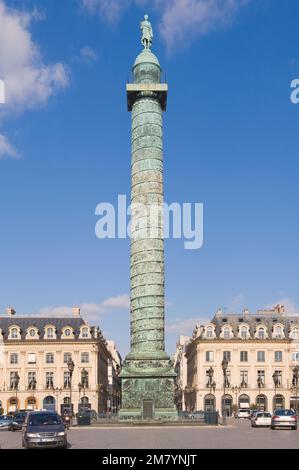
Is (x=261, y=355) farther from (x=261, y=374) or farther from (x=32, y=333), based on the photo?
(x=32, y=333)

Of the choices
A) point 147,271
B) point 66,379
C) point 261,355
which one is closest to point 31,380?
point 66,379

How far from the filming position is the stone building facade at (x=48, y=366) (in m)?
82.1

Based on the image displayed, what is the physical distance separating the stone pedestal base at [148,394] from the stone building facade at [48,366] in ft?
119

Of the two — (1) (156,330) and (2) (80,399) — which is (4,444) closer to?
(1) (156,330)

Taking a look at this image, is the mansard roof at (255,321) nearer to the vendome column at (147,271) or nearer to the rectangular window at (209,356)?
the rectangular window at (209,356)

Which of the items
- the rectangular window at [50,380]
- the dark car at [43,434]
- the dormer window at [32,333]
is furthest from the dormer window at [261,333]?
the dark car at [43,434]

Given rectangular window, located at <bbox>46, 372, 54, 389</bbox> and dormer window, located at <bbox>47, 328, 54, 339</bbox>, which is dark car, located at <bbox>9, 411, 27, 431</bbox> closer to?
rectangular window, located at <bbox>46, 372, 54, 389</bbox>

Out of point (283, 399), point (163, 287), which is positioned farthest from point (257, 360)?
point (163, 287)

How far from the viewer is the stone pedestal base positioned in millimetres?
44344

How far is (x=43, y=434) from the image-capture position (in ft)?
75.5

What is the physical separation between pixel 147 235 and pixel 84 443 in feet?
70.8

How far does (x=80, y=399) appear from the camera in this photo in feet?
269

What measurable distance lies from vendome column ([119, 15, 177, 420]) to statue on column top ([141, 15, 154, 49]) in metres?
3.51
